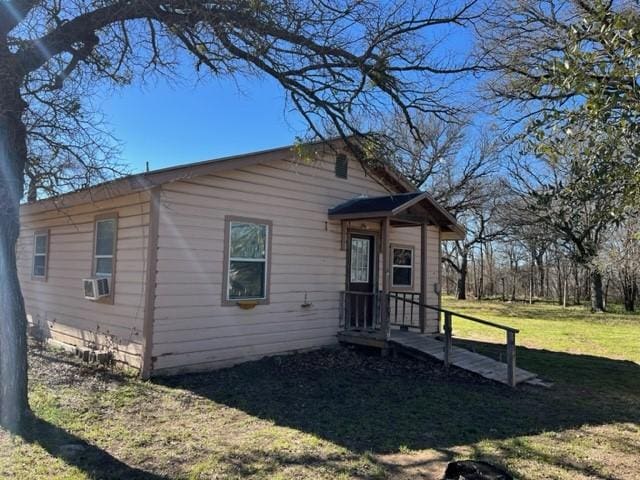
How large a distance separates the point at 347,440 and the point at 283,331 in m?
4.07

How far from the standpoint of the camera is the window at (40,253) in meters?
10.7

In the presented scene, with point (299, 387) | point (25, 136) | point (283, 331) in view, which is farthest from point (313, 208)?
point (25, 136)

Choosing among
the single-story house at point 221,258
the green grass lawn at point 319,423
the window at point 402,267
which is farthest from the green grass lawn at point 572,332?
the single-story house at point 221,258

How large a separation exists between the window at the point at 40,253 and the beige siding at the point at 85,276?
0.19 meters

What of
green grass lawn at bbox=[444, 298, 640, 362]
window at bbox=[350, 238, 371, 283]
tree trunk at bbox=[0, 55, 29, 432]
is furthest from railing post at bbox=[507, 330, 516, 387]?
tree trunk at bbox=[0, 55, 29, 432]

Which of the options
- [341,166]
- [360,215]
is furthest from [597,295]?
[360,215]

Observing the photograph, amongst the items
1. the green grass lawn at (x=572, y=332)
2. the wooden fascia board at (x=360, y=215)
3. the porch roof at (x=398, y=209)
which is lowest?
the green grass lawn at (x=572, y=332)

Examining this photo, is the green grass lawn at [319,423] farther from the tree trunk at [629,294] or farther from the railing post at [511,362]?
the tree trunk at [629,294]

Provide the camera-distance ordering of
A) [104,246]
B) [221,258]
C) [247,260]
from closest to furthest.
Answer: [221,258] → [247,260] → [104,246]

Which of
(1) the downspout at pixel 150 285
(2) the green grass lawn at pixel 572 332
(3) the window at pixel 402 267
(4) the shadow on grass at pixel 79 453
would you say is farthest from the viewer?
(2) the green grass lawn at pixel 572 332

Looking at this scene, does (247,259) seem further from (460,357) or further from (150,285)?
(460,357)

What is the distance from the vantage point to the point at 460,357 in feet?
28.1

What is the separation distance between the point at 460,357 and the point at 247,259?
13.7 ft

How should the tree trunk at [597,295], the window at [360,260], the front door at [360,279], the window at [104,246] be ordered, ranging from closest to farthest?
1. the window at [104,246]
2. the front door at [360,279]
3. the window at [360,260]
4. the tree trunk at [597,295]
